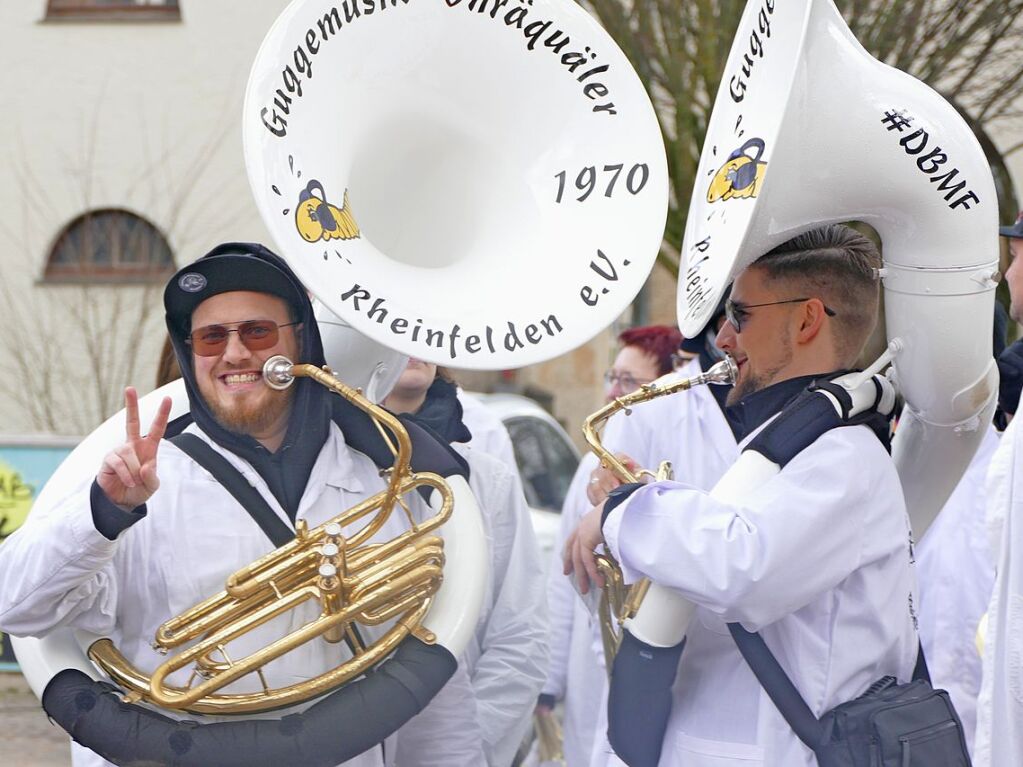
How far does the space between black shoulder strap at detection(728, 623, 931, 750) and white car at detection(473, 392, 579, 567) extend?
537 cm

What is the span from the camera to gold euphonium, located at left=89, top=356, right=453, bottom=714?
2.87 metres

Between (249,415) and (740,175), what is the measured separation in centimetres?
Result: 105

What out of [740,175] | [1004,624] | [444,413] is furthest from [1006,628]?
[444,413]

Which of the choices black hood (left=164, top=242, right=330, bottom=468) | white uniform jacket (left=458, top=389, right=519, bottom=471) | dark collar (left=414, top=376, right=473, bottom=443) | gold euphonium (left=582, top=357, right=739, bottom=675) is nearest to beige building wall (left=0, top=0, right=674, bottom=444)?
white uniform jacket (left=458, top=389, right=519, bottom=471)

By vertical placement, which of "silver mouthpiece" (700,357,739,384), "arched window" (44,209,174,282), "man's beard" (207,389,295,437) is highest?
"silver mouthpiece" (700,357,739,384)

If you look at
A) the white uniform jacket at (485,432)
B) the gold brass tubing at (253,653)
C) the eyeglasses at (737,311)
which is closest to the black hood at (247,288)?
the gold brass tubing at (253,653)

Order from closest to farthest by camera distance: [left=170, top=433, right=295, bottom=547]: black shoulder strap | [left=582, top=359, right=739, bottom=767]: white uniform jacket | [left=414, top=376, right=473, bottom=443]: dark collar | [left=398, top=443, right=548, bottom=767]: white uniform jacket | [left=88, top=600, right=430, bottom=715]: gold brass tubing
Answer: [left=88, top=600, right=430, bottom=715]: gold brass tubing, [left=170, top=433, right=295, bottom=547]: black shoulder strap, [left=582, top=359, right=739, bottom=767]: white uniform jacket, [left=398, top=443, right=548, bottom=767]: white uniform jacket, [left=414, top=376, right=473, bottom=443]: dark collar

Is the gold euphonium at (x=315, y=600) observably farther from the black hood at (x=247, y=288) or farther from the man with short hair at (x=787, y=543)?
the man with short hair at (x=787, y=543)

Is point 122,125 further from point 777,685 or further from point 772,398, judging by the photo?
point 777,685

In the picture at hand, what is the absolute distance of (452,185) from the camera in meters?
3.27

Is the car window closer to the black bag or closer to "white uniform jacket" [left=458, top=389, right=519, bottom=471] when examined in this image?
"white uniform jacket" [left=458, top=389, right=519, bottom=471]

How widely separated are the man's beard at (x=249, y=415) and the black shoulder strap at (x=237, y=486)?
61mm

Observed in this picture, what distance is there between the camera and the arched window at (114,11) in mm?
12859

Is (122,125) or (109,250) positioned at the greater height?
(122,125)
